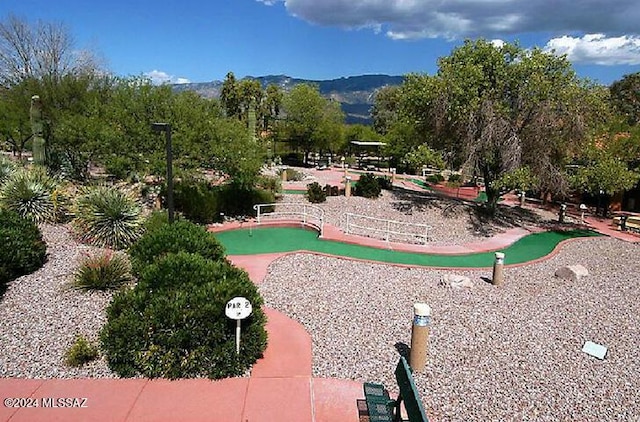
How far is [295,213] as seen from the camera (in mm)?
16281

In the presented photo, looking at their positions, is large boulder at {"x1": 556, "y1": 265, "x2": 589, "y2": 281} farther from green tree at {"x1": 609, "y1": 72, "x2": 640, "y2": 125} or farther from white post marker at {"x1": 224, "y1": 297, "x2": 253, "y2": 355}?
green tree at {"x1": 609, "y1": 72, "x2": 640, "y2": 125}

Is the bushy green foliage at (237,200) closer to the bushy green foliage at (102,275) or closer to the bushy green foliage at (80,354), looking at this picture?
the bushy green foliage at (102,275)

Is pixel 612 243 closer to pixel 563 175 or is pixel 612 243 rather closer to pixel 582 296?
pixel 563 175

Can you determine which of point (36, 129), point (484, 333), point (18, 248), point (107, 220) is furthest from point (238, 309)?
point (36, 129)

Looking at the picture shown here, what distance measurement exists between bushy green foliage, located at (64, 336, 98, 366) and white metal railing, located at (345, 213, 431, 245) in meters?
9.56

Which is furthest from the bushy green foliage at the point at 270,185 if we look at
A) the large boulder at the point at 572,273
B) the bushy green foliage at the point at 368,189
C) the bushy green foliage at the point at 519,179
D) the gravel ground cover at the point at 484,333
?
the large boulder at the point at 572,273

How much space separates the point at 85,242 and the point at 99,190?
1.67 m

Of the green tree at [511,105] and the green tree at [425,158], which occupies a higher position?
the green tree at [511,105]

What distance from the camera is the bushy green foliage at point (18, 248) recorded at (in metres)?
8.15

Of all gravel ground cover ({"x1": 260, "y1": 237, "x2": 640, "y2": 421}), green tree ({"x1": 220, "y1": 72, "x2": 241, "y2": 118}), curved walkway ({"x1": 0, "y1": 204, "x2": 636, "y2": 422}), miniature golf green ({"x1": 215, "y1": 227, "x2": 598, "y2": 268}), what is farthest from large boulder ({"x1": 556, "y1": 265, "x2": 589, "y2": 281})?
green tree ({"x1": 220, "y1": 72, "x2": 241, "y2": 118})

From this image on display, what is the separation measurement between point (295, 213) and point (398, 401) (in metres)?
12.0

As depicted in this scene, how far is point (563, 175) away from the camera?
54.9 feet

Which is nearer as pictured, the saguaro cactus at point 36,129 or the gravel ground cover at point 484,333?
the gravel ground cover at point 484,333

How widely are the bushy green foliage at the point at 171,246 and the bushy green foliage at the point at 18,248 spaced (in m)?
2.03
